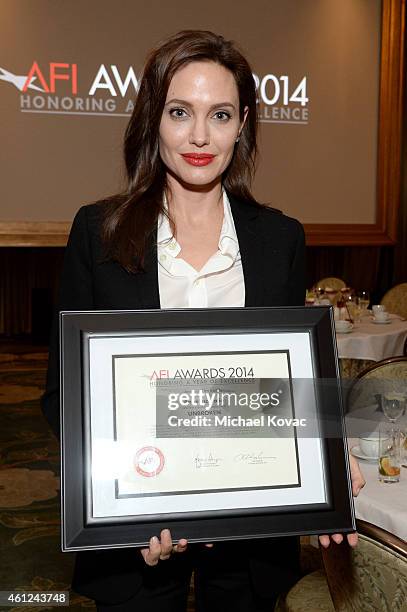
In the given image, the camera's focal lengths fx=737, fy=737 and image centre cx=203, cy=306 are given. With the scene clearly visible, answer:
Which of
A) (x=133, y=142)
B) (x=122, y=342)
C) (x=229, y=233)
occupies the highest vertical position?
(x=133, y=142)

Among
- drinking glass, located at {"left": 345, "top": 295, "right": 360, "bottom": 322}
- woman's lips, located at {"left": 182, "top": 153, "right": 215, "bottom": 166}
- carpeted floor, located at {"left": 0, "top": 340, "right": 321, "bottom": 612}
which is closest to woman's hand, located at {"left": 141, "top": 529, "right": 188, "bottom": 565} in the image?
woman's lips, located at {"left": 182, "top": 153, "right": 215, "bottom": 166}

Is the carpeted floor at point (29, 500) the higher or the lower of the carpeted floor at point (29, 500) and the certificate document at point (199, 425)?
the lower

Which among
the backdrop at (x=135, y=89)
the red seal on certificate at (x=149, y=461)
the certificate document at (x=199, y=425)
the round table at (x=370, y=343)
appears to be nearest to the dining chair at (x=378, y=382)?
the round table at (x=370, y=343)

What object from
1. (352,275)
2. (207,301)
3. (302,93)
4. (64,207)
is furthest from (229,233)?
(352,275)

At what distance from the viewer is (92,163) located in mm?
7824

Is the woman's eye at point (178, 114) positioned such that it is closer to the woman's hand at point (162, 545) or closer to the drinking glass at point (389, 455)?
the woman's hand at point (162, 545)

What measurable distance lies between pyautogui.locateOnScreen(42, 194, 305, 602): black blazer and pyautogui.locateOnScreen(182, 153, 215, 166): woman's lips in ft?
0.65

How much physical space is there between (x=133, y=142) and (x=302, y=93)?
692 cm

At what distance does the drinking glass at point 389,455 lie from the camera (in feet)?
7.36

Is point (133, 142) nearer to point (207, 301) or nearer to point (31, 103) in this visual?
point (207, 301)

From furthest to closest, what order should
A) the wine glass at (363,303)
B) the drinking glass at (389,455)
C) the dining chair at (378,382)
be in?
the wine glass at (363,303) < the dining chair at (378,382) < the drinking glass at (389,455)

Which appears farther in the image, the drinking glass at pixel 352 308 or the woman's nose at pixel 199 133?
the drinking glass at pixel 352 308

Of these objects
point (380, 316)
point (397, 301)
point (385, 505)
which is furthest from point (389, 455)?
point (397, 301)

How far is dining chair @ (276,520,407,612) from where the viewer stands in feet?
4.97
